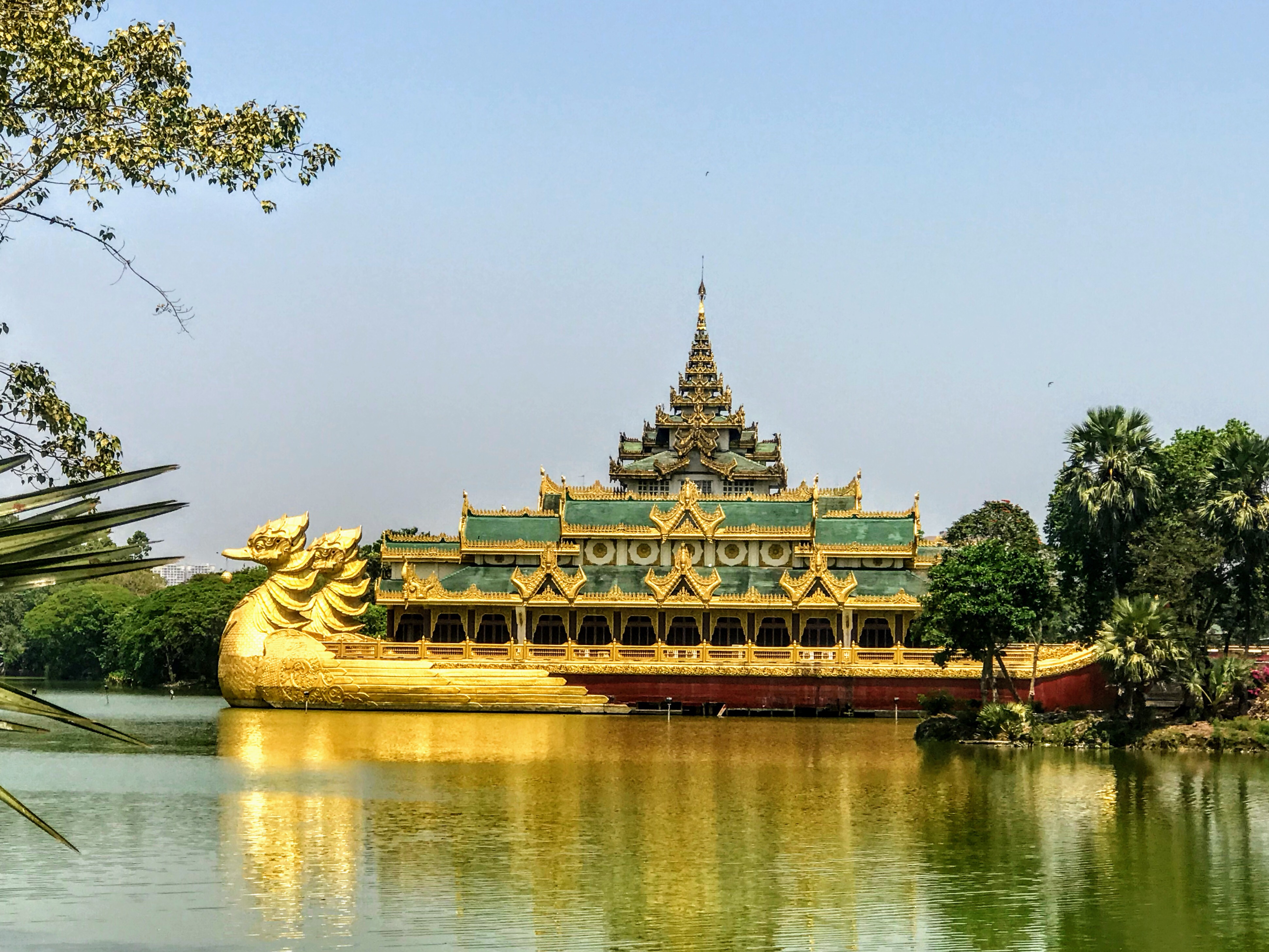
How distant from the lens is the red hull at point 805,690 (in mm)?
52438

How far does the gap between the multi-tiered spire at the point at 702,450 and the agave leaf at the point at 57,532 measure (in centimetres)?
5930

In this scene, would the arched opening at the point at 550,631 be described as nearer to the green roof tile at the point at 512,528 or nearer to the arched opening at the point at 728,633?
the green roof tile at the point at 512,528

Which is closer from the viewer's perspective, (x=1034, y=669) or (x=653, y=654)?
(x=1034, y=669)

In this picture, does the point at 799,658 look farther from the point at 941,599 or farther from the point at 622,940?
the point at 622,940

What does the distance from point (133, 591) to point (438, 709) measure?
58.2m

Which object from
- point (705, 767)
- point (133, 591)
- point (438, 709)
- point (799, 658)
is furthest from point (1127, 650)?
point (133, 591)

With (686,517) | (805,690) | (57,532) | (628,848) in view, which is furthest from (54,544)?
(686,517)

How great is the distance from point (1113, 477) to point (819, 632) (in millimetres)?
13724

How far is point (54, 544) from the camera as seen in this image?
9180 mm

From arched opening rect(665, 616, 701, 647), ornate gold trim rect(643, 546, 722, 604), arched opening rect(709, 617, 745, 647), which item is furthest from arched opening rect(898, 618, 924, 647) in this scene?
arched opening rect(665, 616, 701, 647)

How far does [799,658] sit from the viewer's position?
2114 inches

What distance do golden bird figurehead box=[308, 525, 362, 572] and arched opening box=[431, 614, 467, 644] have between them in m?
4.87

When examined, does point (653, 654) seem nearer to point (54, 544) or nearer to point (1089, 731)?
point (1089, 731)

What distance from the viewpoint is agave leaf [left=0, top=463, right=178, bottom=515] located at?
924 cm
